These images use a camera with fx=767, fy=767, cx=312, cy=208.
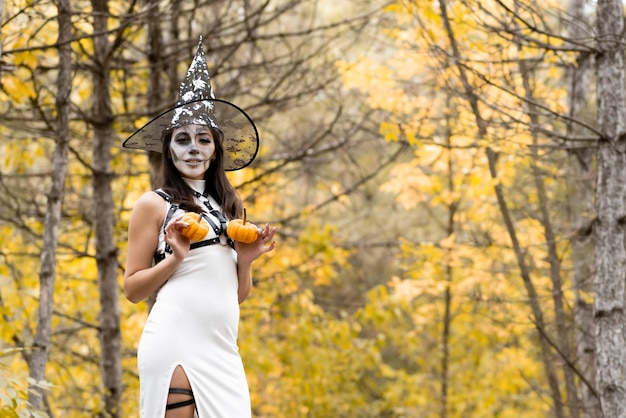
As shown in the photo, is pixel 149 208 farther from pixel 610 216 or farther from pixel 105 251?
pixel 105 251

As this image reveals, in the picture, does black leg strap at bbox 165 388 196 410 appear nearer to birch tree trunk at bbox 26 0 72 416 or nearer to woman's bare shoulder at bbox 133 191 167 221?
woman's bare shoulder at bbox 133 191 167 221

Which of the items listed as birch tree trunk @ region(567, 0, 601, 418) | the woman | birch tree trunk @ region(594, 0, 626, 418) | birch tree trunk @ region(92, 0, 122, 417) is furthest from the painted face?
birch tree trunk @ region(567, 0, 601, 418)

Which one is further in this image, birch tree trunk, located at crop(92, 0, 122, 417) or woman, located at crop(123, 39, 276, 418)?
birch tree trunk, located at crop(92, 0, 122, 417)

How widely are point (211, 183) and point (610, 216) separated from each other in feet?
6.83

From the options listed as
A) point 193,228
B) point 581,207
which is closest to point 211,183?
point 193,228

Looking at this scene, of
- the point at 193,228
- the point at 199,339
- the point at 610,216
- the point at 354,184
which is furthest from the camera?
the point at 354,184

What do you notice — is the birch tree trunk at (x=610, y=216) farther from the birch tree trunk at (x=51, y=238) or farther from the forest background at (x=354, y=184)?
the birch tree trunk at (x=51, y=238)

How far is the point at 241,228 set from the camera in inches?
104

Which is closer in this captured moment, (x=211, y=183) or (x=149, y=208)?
(x=149, y=208)

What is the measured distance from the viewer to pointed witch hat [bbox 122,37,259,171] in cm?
291

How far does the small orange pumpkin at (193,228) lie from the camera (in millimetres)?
2523

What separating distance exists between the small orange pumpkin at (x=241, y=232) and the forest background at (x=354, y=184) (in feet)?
3.12

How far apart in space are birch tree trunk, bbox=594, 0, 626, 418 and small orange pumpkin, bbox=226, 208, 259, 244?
204 centimetres

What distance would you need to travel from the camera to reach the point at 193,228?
252 cm
